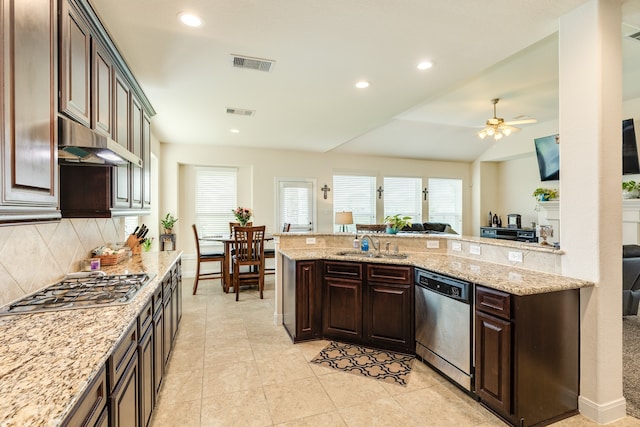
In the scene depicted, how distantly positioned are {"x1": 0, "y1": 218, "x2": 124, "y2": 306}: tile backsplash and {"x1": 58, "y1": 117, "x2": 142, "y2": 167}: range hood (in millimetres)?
466

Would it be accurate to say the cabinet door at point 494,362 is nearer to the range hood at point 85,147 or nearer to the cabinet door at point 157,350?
the cabinet door at point 157,350

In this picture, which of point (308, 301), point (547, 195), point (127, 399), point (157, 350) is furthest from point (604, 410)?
point (547, 195)

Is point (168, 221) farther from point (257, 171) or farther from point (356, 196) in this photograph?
point (356, 196)

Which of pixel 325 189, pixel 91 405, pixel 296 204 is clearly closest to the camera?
pixel 91 405

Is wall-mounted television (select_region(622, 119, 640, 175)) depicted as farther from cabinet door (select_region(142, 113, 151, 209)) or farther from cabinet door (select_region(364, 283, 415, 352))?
cabinet door (select_region(142, 113, 151, 209))

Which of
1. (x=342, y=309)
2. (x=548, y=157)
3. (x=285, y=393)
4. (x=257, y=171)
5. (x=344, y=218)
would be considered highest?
(x=548, y=157)

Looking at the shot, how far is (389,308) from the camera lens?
2.91m

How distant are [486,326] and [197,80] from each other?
11.0 feet

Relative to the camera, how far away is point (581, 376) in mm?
2070

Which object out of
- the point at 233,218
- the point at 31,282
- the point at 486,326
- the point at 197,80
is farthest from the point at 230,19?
the point at 233,218

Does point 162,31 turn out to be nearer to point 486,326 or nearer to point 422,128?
point 486,326

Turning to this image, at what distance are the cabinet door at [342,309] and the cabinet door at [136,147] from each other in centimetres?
205

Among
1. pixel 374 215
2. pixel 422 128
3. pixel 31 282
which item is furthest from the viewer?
pixel 374 215

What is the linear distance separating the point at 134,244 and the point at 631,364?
490cm
